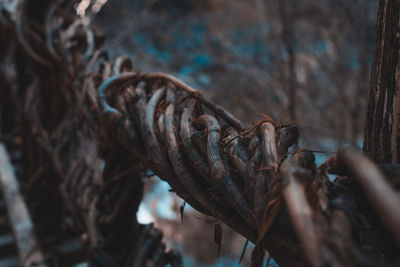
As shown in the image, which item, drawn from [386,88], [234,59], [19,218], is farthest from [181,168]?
[234,59]

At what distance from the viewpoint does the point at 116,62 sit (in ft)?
1.81

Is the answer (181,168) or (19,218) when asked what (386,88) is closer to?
(181,168)

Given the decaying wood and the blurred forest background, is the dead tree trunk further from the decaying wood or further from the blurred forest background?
A: the blurred forest background

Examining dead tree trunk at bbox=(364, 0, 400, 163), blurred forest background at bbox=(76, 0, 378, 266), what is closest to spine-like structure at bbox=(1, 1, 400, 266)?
dead tree trunk at bbox=(364, 0, 400, 163)

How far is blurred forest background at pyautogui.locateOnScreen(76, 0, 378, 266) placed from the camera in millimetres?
2494

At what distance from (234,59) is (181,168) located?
9.57 ft

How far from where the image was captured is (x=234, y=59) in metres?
3.17

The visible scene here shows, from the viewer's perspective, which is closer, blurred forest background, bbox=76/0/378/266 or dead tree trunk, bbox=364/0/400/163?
dead tree trunk, bbox=364/0/400/163

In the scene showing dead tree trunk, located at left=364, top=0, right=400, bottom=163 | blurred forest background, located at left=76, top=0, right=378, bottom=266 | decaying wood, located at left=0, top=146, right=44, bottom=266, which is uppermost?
blurred forest background, located at left=76, top=0, right=378, bottom=266

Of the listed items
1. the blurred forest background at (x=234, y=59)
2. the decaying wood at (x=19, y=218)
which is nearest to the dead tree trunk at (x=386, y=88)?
the decaying wood at (x=19, y=218)

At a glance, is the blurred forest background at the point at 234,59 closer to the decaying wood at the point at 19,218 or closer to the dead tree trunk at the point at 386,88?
the decaying wood at the point at 19,218

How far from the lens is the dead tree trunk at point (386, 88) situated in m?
0.38

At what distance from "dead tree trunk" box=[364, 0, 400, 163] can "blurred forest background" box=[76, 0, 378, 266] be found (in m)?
1.53

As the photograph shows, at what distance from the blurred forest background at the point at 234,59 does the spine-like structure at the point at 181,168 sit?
55.1 inches
